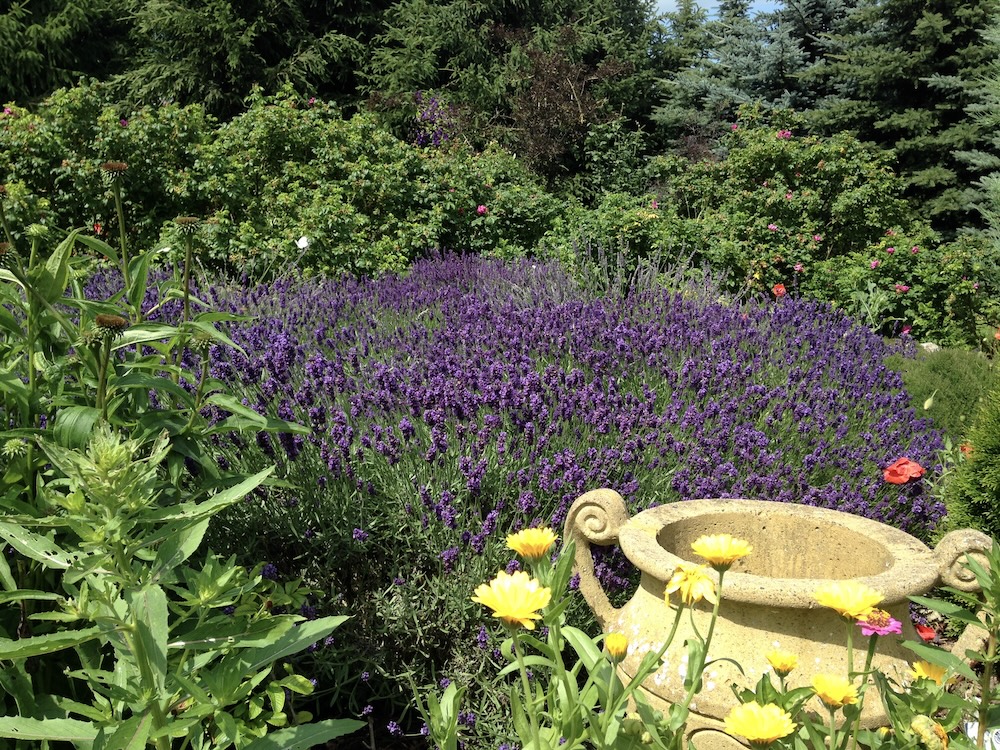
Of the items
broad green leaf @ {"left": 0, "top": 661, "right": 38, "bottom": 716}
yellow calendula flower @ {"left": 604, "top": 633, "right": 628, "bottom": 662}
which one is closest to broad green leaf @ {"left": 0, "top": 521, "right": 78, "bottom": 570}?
broad green leaf @ {"left": 0, "top": 661, "right": 38, "bottom": 716}

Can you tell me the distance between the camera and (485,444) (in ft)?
8.60

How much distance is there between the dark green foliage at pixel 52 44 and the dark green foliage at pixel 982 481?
17664mm

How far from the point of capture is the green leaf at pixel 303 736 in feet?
4.91

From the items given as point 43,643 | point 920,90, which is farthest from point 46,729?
point 920,90

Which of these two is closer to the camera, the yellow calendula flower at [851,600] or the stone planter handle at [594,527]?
the yellow calendula flower at [851,600]

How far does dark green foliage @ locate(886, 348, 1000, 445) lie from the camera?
4496mm

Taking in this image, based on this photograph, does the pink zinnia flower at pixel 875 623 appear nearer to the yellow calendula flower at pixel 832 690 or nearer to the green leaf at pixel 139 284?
the yellow calendula flower at pixel 832 690

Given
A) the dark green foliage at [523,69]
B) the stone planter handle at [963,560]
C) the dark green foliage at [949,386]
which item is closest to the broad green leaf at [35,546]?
the stone planter handle at [963,560]

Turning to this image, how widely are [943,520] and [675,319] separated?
61.3 inches

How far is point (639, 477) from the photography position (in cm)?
281

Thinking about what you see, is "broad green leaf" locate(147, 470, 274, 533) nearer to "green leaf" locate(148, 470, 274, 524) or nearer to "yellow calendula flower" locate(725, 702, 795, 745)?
"green leaf" locate(148, 470, 274, 524)

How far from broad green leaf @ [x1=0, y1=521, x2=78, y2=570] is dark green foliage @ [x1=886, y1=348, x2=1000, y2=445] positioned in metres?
4.06

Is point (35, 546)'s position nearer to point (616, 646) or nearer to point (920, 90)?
point (616, 646)

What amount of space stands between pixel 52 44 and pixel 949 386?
695 inches
